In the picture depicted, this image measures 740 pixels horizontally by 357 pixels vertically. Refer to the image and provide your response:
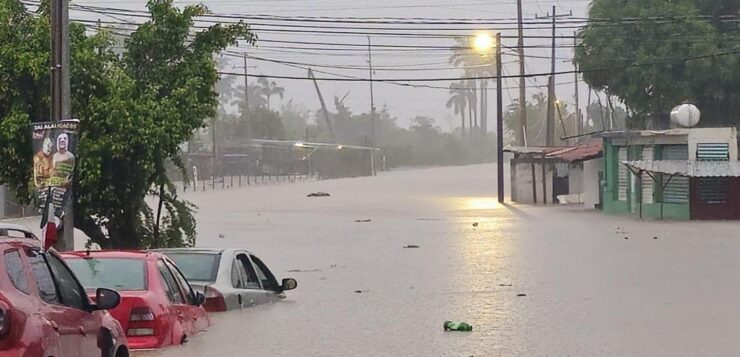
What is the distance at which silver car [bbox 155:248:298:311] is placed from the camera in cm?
1436

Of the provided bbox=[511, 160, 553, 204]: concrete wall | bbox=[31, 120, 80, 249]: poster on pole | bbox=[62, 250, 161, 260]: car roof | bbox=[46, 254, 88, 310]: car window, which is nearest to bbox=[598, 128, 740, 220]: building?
bbox=[511, 160, 553, 204]: concrete wall

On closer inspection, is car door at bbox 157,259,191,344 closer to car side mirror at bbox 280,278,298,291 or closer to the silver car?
the silver car

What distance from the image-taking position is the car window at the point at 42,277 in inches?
276

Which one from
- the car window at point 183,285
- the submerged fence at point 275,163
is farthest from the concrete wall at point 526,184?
the car window at point 183,285

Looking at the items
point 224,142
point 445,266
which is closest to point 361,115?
point 224,142

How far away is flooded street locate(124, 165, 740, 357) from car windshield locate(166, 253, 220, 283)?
652mm

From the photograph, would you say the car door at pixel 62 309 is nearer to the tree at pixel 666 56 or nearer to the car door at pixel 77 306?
the car door at pixel 77 306

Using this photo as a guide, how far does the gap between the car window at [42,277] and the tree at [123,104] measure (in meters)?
12.5

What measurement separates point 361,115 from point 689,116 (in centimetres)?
12527

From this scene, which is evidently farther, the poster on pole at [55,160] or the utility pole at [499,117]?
the utility pole at [499,117]

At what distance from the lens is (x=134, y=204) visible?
21.5m

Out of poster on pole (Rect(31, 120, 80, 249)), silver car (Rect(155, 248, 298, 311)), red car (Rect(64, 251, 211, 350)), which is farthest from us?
poster on pole (Rect(31, 120, 80, 249))

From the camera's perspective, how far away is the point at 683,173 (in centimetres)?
4112

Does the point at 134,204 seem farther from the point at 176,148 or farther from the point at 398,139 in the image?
the point at 398,139
